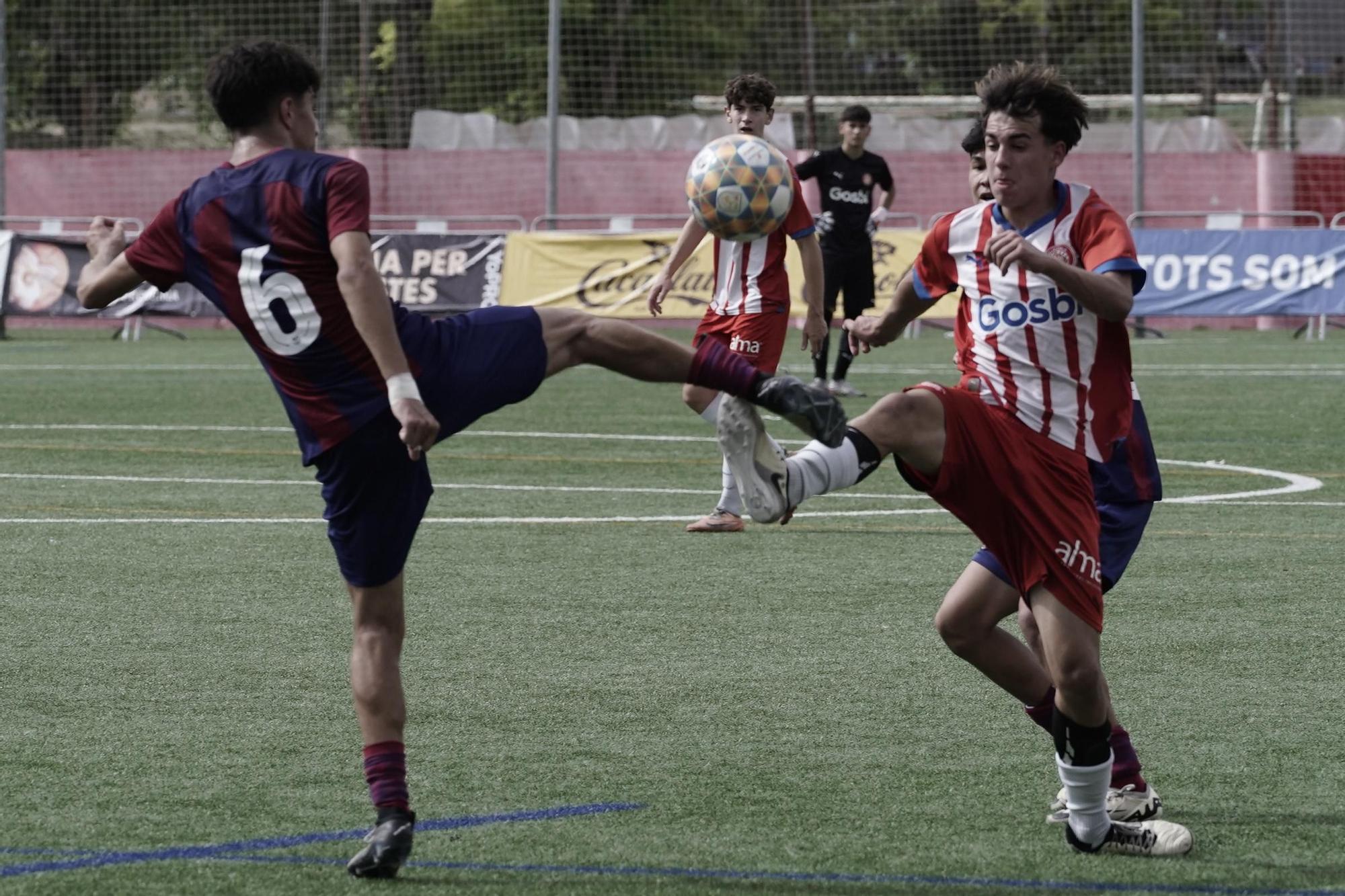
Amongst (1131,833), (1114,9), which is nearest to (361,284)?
(1131,833)

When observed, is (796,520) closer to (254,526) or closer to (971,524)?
(254,526)

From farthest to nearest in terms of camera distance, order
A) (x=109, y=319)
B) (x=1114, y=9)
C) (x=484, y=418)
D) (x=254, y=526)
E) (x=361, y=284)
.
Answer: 1. (x=1114, y=9)
2. (x=109, y=319)
3. (x=484, y=418)
4. (x=254, y=526)
5. (x=361, y=284)

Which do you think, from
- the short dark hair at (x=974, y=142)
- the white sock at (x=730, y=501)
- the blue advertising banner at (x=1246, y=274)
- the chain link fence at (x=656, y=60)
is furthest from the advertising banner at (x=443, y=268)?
the short dark hair at (x=974, y=142)

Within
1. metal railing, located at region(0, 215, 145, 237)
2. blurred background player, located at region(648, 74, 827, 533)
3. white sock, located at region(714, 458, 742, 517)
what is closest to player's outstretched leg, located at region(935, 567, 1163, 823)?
white sock, located at region(714, 458, 742, 517)

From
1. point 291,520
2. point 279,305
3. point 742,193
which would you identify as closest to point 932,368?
point 291,520

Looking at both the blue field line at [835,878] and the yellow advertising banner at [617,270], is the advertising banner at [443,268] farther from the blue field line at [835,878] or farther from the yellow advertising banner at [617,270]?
the blue field line at [835,878]

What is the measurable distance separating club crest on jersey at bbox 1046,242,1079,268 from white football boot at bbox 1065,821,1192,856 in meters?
1.29

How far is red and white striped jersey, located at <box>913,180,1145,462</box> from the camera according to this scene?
4.73m

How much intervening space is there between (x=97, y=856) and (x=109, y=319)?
74.9 feet

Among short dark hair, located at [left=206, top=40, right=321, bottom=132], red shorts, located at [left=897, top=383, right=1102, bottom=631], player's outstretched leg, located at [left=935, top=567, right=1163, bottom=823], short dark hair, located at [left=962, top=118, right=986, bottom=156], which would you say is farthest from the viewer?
short dark hair, located at [left=962, top=118, right=986, bottom=156]

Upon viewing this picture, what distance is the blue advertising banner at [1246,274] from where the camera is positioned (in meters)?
23.6

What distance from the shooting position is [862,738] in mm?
5648

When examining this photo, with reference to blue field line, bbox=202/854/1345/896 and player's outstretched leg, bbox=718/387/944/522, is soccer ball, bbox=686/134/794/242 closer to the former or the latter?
player's outstretched leg, bbox=718/387/944/522

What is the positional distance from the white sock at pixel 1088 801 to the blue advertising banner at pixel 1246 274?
63.7 feet
